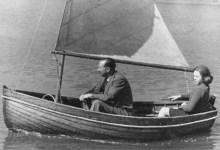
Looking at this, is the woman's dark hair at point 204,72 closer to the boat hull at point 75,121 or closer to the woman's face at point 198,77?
the woman's face at point 198,77

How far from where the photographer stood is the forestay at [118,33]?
39.4ft

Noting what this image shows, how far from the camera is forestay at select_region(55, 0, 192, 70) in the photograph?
39.4 ft

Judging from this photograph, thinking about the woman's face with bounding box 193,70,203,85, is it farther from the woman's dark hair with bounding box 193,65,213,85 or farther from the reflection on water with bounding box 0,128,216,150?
the reflection on water with bounding box 0,128,216,150

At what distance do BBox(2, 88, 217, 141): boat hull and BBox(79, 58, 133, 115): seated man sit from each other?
33 centimetres

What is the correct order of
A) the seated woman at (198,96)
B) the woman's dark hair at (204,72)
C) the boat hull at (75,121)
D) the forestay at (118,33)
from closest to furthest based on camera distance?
the boat hull at (75,121)
the woman's dark hair at (204,72)
the seated woman at (198,96)
the forestay at (118,33)

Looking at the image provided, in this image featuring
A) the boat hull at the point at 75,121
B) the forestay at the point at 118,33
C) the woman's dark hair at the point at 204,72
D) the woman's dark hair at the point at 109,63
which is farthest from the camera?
the forestay at the point at 118,33

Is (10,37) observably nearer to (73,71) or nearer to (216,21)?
(73,71)

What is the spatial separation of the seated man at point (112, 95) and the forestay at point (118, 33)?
2.78 ft

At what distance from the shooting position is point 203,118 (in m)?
12.5

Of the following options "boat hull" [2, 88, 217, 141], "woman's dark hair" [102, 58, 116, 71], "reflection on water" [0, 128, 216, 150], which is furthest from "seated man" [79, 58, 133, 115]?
"reflection on water" [0, 128, 216, 150]

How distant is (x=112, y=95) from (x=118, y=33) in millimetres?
2148

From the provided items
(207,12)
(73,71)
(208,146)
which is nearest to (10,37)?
(73,71)

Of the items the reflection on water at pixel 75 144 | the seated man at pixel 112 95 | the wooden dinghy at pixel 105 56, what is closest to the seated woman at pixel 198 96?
the wooden dinghy at pixel 105 56

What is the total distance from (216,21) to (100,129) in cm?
4541
